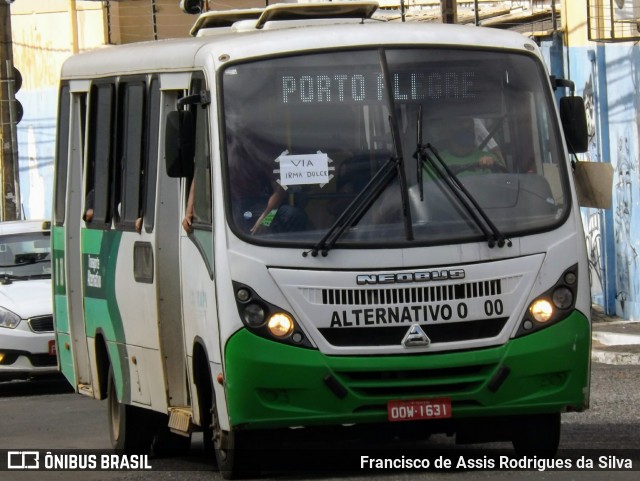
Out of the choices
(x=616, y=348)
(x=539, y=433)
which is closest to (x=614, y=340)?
(x=616, y=348)

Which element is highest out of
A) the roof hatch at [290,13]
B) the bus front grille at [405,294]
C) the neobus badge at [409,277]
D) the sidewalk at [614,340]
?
the roof hatch at [290,13]

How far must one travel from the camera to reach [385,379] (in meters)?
7.96

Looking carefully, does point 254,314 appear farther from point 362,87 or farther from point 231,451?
point 362,87

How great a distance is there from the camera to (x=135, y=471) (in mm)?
9805

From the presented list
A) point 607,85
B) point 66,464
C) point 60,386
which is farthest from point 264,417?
point 607,85

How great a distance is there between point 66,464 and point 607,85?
37.9 ft

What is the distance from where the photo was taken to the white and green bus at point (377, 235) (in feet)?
26.0

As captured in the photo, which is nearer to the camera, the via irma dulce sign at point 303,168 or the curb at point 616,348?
the via irma dulce sign at point 303,168

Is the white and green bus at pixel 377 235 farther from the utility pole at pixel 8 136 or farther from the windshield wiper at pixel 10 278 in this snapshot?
the utility pole at pixel 8 136

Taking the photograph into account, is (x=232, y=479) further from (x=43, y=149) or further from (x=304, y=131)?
(x=43, y=149)

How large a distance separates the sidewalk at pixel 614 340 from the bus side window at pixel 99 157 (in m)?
5.71

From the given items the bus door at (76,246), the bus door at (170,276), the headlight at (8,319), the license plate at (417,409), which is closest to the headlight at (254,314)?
the license plate at (417,409)

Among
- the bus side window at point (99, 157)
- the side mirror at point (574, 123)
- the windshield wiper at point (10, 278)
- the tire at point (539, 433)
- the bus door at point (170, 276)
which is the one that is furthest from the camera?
the windshield wiper at point (10, 278)

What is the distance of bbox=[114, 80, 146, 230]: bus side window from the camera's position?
10008 mm
